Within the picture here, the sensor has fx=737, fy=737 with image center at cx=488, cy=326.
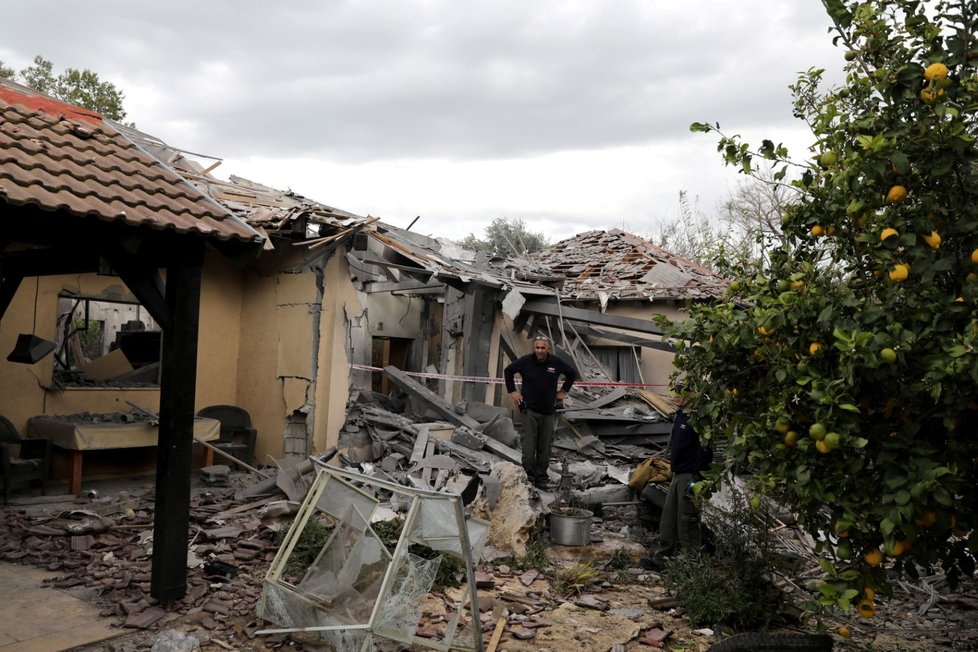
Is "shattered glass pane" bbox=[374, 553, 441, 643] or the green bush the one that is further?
the green bush

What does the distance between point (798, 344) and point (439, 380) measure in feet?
31.6

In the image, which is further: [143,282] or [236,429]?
[236,429]

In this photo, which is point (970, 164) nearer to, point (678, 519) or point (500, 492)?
point (678, 519)

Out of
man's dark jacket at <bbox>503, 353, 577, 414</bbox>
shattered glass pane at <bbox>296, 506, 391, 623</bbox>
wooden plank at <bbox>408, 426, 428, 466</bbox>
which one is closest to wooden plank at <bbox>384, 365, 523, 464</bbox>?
wooden plank at <bbox>408, 426, 428, 466</bbox>

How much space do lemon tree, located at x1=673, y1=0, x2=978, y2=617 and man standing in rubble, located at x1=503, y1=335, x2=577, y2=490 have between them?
5.40 meters

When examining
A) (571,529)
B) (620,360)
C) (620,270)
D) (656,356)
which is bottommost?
Answer: (571,529)

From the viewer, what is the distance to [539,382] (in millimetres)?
9625

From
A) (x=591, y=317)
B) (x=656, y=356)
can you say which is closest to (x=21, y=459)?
(x=591, y=317)

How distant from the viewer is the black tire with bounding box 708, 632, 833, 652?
15.2 ft

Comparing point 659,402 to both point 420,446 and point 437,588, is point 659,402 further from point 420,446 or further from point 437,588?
point 437,588

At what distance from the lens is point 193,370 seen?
589 cm

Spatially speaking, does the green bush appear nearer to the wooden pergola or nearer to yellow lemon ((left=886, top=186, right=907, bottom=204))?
yellow lemon ((left=886, top=186, right=907, bottom=204))

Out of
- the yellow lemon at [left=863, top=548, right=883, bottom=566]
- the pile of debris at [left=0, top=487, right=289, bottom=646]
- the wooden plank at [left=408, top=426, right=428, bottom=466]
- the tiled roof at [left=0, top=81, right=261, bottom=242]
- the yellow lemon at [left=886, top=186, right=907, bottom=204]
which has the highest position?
the tiled roof at [left=0, top=81, right=261, bottom=242]

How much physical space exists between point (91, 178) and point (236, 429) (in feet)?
19.6
